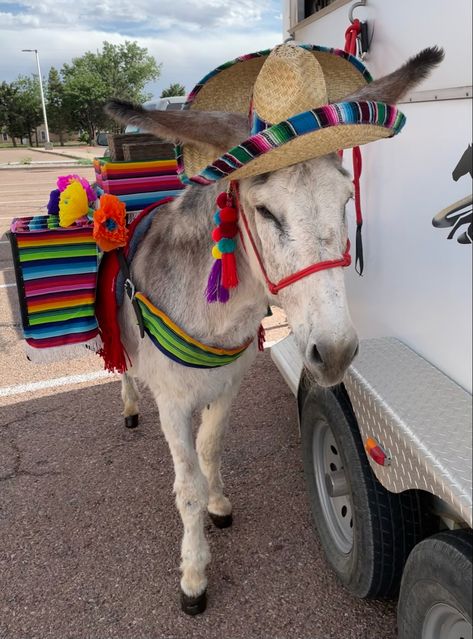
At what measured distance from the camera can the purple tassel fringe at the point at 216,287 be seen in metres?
2.02

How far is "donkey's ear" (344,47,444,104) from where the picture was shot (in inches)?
60.0

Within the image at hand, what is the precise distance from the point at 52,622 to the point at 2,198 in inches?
621

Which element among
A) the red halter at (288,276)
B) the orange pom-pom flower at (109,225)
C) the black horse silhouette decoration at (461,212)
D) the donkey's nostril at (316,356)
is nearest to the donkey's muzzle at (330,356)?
the donkey's nostril at (316,356)

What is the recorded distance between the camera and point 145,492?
3.18 m

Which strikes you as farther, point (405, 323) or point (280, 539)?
point (280, 539)

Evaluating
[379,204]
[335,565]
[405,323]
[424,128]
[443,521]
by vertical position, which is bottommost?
[335,565]

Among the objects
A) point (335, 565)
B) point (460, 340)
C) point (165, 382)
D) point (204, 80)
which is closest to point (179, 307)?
point (165, 382)

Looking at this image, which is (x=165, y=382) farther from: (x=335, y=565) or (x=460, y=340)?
(x=460, y=340)

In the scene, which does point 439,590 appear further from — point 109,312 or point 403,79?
point 109,312

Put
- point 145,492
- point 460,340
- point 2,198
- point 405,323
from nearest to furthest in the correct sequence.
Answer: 1. point 460,340
2. point 405,323
3. point 145,492
4. point 2,198

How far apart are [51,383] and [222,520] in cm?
239

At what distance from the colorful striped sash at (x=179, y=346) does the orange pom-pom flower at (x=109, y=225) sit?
12.1 inches

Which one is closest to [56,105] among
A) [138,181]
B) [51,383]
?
[51,383]

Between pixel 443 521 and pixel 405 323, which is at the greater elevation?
pixel 405 323
